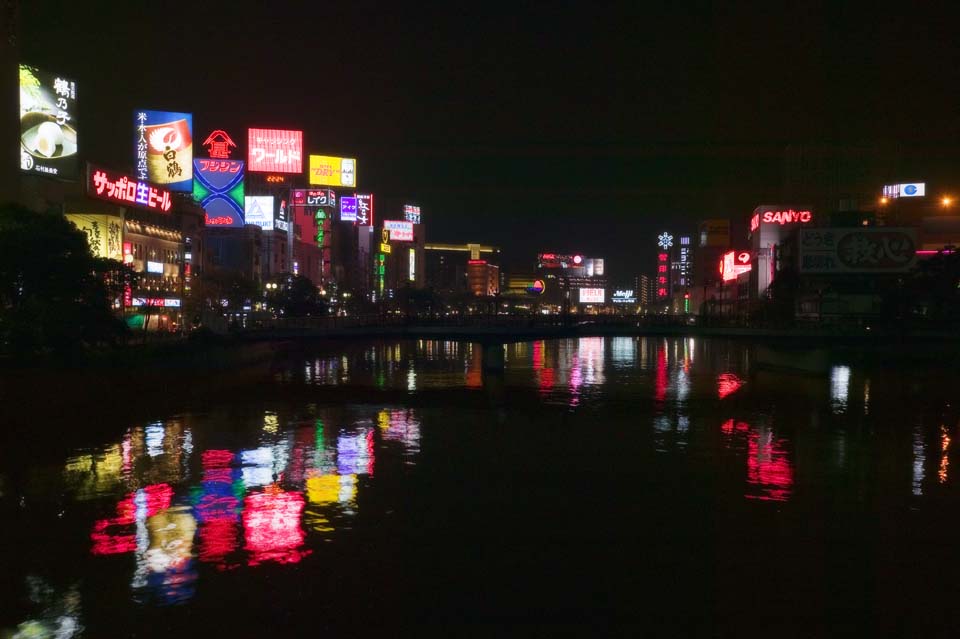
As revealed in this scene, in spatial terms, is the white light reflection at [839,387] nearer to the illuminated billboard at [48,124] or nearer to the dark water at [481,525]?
the dark water at [481,525]

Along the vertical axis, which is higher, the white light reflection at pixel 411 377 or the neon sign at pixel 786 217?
the neon sign at pixel 786 217

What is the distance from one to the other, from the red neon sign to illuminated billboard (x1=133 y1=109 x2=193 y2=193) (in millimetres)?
21969

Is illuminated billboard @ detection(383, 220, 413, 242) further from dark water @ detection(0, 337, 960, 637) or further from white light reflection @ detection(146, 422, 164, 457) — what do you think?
white light reflection @ detection(146, 422, 164, 457)

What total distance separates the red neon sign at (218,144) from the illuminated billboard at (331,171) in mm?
27826

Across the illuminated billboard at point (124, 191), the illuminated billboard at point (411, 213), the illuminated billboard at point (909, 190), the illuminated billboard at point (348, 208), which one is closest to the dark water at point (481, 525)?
the illuminated billboard at point (124, 191)

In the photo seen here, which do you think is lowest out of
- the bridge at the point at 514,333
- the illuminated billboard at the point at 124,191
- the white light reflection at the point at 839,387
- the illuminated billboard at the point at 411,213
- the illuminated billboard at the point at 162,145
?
the white light reflection at the point at 839,387

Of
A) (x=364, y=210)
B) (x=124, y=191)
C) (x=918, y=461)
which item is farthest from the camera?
(x=364, y=210)

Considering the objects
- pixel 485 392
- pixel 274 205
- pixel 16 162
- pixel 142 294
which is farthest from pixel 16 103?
pixel 274 205

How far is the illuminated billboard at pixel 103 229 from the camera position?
188 ft

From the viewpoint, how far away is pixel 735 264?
119312 millimetres

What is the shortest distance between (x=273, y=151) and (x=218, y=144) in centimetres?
948

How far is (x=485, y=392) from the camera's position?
4019 centimetres

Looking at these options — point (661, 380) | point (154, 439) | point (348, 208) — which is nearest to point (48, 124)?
point (154, 439)

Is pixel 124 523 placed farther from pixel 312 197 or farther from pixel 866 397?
pixel 312 197
